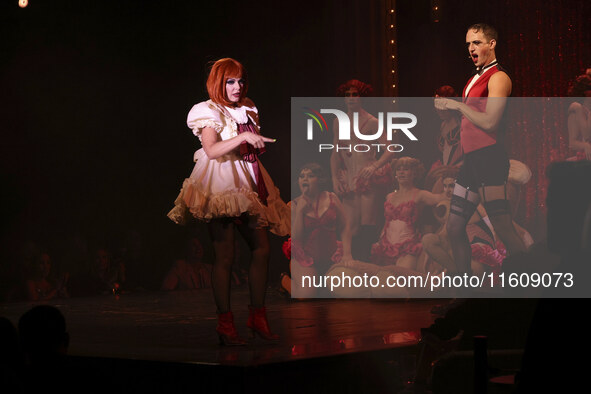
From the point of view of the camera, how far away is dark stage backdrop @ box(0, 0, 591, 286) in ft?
19.8

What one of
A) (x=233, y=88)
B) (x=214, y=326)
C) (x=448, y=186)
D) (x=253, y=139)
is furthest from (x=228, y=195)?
(x=448, y=186)

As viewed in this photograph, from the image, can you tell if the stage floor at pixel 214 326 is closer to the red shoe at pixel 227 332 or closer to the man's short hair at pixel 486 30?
the red shoe at pixel 227 332

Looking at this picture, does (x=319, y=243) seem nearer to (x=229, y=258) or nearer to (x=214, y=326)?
(x=214, y=326)

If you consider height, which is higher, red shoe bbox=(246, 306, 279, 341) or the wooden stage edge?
red shoe bbox=(246, 306, 279, 341)

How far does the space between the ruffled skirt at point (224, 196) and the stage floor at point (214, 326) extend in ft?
1.47

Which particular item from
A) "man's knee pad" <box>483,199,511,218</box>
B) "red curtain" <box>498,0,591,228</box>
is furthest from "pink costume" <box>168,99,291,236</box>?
"red curtain" <box>498,0,591,228</box>

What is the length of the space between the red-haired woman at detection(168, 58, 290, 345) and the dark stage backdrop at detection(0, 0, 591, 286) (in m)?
3.46

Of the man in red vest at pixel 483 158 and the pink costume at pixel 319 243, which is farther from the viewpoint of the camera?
the pink costume at pixel 319 243

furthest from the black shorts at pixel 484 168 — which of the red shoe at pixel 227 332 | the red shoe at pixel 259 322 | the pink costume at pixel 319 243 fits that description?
the red shoe at pixel 227 332

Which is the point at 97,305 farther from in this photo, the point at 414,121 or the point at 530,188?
the point at 530,188

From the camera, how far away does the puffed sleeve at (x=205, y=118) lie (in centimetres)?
276

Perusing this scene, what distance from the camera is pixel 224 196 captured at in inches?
106

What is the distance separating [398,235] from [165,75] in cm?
290

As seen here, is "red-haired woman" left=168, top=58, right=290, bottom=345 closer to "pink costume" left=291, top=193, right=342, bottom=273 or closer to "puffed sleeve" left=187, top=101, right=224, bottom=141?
"puffed sleeve" left=187, top=101, right=224, bottom=141
